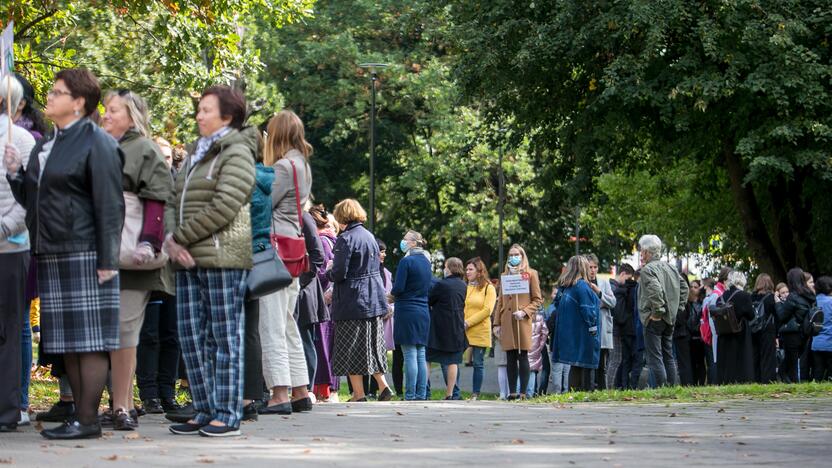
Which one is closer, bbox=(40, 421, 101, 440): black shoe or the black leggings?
bbox=(40, 421, 101, 440): black shoe

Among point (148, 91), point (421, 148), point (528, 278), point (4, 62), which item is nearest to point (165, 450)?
point (4, 62)

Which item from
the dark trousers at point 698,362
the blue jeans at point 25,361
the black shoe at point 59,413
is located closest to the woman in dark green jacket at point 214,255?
the black shoe at point 59,413

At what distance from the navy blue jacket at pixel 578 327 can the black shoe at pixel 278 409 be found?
6677mm

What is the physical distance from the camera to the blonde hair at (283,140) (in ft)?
34.3

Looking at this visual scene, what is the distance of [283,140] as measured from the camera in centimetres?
1046

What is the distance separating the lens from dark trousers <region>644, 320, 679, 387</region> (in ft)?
56.5

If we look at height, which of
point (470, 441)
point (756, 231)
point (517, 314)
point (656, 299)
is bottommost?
point (470, 441)

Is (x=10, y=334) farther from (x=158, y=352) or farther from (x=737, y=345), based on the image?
(x=737, y=345)

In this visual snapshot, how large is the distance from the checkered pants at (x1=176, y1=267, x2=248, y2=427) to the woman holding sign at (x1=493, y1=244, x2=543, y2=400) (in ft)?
27.3

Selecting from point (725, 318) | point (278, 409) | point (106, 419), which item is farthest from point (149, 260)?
point (725, 318)

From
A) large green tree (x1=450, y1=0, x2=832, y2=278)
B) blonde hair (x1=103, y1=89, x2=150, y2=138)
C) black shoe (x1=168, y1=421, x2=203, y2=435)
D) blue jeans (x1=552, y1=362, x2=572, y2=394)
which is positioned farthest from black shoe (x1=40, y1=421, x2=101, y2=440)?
large green tree (x1=450, y1=0, x2=832, y2=278)

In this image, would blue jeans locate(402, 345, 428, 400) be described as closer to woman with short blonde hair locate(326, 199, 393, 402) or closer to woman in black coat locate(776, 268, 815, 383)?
woman with short blonde hair locate(326, 199, 393, 402)

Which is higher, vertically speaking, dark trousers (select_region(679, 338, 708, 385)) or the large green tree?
the large green tree

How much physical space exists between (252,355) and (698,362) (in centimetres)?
1380
